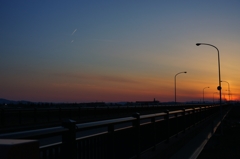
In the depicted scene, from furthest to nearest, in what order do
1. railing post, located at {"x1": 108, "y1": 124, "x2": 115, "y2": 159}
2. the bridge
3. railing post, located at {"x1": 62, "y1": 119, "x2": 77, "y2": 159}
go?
1. railing post, located at {"x1": 108, "y1": 124, "x2": 115, "y2": 159}
2. railing post, located at {"x1": 62, "y1": 119, "x2": 77, "y2": 159}
3. the bridge

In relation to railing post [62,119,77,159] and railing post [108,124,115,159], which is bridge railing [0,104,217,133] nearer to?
railing post [108,124,115,159]

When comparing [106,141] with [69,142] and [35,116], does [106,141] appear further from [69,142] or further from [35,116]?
[35,116]

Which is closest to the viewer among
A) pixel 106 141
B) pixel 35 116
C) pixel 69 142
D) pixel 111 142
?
pixel 69 142

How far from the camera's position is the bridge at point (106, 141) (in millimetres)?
3773

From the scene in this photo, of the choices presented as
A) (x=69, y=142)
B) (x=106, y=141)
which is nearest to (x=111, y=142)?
(x=106, y=141)

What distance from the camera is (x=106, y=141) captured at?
765 cm

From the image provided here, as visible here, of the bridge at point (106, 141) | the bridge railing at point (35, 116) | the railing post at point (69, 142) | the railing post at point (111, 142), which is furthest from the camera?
the bridge railing at point (35, 116)

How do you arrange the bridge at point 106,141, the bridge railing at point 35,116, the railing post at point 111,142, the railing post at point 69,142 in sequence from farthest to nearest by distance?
the bridge railing at point 35,116 < the railing post at point 111,142 < the railing post at point 69,142 < the bridge at point 106,141

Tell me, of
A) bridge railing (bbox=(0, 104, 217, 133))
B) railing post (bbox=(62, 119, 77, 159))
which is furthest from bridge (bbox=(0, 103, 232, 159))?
bridge railing (bbox=(0, 104, 217, 133))

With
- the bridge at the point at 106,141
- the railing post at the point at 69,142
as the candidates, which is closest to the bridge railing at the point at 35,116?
the bridge at the point at 106,141

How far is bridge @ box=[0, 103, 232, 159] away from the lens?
149 inches

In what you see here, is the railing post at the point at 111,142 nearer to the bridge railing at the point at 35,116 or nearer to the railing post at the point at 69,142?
the railing post at the point at 69,142

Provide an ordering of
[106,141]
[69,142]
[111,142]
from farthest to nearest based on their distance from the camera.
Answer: [111,142], [106,141], [69,142]

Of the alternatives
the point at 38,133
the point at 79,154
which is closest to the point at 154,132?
the point at 79,154
